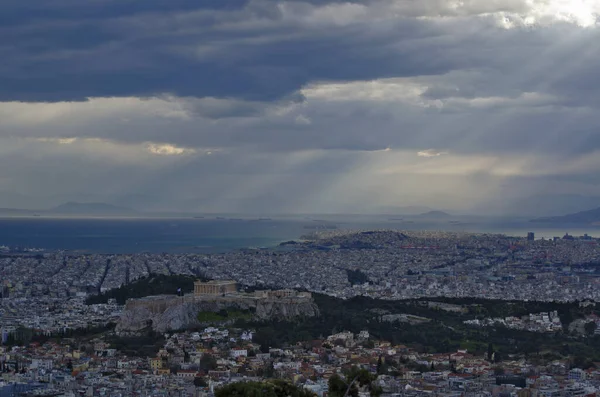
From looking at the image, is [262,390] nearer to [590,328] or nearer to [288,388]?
[288,388]

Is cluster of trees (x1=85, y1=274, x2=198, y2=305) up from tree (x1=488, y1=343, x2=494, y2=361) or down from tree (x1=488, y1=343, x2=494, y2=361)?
up

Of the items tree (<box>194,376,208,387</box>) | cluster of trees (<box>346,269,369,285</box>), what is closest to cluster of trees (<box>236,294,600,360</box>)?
tree (<box>194,376,208,387</box>)

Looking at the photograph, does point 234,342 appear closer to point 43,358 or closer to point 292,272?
point 43,358

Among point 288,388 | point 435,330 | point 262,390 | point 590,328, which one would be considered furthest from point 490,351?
point 262,390

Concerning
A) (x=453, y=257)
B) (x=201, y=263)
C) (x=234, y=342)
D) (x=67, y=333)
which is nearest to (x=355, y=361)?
(x=234, y=342)

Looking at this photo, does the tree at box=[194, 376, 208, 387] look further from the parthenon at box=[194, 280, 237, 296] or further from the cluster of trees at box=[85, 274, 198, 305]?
the cluster of trees at box=[85, 274, 198, 305]

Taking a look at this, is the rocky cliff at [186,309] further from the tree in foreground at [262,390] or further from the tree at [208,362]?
the tree in foreground at [262,390]
